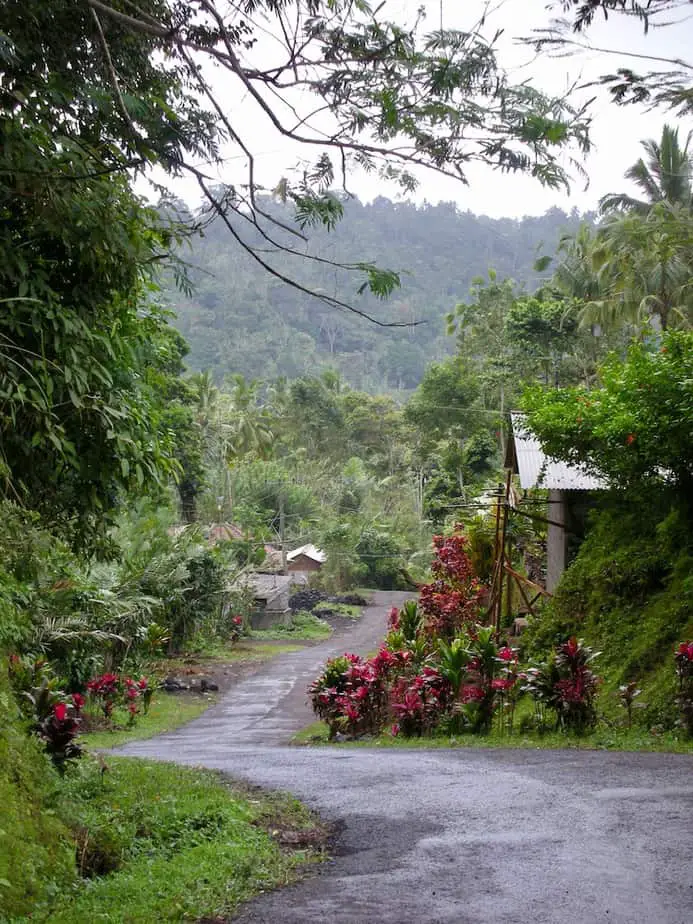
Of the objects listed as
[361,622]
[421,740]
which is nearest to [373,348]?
[361,622]

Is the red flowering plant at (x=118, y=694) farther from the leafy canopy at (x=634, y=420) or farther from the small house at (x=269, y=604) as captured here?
the small house at (x=269, y=604)

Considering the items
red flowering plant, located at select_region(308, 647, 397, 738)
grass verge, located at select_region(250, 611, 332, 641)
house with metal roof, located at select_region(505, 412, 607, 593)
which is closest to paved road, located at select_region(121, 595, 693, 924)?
red flowering plant, located at select_region(308, 647, 397, 738)

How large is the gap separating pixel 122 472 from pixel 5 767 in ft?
5.91

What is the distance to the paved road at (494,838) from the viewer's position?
4566mm

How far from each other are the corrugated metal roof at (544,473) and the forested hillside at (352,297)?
234ft

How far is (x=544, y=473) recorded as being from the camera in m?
15.6

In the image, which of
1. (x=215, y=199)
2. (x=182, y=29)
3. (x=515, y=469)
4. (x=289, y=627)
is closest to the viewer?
(x=215, y=199)

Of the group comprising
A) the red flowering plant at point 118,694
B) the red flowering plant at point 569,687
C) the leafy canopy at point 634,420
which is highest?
the leafy canopy at point 634,420

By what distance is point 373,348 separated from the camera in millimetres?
107875

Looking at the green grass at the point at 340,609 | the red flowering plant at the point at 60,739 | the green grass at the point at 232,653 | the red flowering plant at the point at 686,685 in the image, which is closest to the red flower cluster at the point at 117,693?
the green grass at the point at 232,653

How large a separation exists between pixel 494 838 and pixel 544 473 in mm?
10280

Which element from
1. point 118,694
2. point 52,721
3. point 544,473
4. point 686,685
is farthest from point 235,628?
point 52,721

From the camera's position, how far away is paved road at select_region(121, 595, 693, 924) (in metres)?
4.57

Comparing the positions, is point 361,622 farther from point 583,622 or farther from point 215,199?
point 215,199
